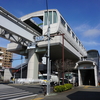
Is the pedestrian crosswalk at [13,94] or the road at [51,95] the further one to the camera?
the pedestrian crosswalk at [13,94]

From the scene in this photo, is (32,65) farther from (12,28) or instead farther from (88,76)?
(88,76)

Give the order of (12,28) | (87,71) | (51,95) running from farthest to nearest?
(87,71) < (12,28) < (51,95)

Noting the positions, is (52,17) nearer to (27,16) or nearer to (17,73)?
(27,16)

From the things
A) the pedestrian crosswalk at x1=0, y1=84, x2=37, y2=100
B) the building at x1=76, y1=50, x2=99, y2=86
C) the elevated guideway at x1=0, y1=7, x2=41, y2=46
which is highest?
the elevated guideway at x1=0, y1=7, x2=41, y2=46

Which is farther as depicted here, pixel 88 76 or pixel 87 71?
pixel 88 76

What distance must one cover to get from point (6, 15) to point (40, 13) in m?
12.8

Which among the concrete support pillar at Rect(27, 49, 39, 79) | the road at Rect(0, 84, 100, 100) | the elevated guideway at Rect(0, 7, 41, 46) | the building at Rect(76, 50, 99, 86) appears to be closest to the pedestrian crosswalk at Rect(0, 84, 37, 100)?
the road at Rect(0, 84, 100, 100)

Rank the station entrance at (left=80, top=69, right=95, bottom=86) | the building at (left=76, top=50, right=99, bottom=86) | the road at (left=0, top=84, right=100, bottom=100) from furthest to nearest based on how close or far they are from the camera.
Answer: the station entrance at (left=80, top=69, right=95, bottom=86) → the building at (left=76, top=50, right=99, bottom=86) → the road at (left=0, top=84, right=100, bottom=100)

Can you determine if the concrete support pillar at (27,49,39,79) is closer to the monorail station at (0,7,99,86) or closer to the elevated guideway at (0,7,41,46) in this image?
the monorail station at (0,7,99,86)

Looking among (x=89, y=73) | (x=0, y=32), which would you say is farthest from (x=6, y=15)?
(x=89, y=73)

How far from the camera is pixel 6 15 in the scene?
23.3 metres

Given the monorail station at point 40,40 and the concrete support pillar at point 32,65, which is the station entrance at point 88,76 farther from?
the concrete support pillar at point 32,65

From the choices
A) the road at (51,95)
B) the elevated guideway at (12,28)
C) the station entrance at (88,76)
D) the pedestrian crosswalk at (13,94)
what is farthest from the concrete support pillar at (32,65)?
the pedestrian crosswalk at (13,94)

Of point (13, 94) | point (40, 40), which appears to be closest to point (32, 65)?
point (40, 40)
